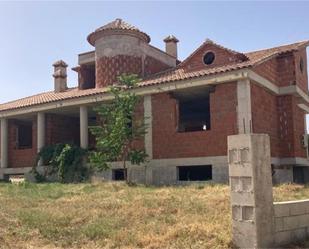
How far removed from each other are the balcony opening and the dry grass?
8528 millimetres

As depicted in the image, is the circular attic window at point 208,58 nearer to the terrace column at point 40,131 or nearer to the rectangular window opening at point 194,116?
the rectangular window opening at point 194,116

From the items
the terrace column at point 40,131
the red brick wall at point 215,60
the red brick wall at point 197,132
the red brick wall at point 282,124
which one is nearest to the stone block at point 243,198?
the red brick wall at point 197,132

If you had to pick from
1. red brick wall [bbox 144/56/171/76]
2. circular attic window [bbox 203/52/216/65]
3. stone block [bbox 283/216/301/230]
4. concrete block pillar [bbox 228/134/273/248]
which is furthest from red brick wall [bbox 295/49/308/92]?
concrete block pillar [bbox 228/134/273/248]

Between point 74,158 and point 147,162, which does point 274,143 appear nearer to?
point 147,162

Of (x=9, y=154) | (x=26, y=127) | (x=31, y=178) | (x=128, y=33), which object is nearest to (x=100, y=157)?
(x=31, y=178)

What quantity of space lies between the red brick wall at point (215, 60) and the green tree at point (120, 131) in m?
2.89

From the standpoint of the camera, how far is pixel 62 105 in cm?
2377

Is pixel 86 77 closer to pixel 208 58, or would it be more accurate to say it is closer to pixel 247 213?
pixel 208 58

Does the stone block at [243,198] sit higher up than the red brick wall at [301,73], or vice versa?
the red brick wall at [301,73]

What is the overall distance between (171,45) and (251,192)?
20943mm

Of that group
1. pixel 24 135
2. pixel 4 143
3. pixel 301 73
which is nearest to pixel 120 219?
pixel 301 73

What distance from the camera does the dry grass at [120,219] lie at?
30.3 ft

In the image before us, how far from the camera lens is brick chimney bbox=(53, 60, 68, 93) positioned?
2881cm

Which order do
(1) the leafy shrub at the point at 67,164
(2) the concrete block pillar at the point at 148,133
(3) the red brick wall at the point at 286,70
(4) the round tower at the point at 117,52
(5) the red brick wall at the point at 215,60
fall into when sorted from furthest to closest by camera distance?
(4) the round tower at the point at 117,52, (1) the leafy shrub at the point at 67,164, (3) the red brick wall at the point at 286,70, (2) the concrete block pillar at the point at 148,133, (5) the red brick wall at the point at 215,60
